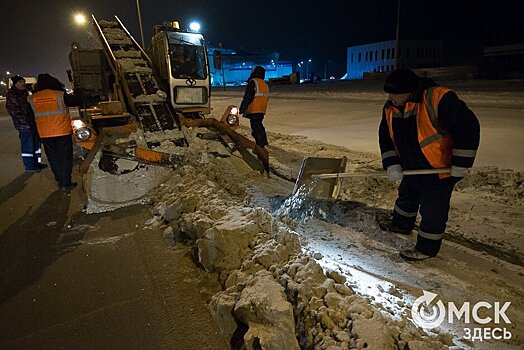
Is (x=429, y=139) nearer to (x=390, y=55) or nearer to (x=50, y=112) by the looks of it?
(x=50, y=112)

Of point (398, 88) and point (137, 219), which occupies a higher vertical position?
point (398, 88)

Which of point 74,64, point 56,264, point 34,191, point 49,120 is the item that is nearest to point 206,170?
point 56,264

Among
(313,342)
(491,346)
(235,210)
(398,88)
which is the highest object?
(398,88)

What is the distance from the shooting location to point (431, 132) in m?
2.75

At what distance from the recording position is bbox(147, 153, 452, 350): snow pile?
74.9 inches

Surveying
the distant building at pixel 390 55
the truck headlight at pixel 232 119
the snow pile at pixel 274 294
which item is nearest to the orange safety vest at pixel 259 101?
the truck headlight at pixel 232 119

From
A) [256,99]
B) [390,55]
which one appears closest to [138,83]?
[256,99]

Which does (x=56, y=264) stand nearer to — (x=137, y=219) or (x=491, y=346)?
(x=137, y=219)

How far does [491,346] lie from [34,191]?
19.5 ft

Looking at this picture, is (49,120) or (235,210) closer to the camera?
(235,210)

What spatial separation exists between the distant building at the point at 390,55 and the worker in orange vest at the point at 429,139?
4253 centimetres

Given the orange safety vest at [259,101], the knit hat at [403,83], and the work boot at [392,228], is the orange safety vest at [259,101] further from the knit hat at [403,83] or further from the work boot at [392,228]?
the knit hat at [403,83]

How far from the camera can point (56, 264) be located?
3.13 m

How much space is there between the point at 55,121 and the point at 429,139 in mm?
4995
